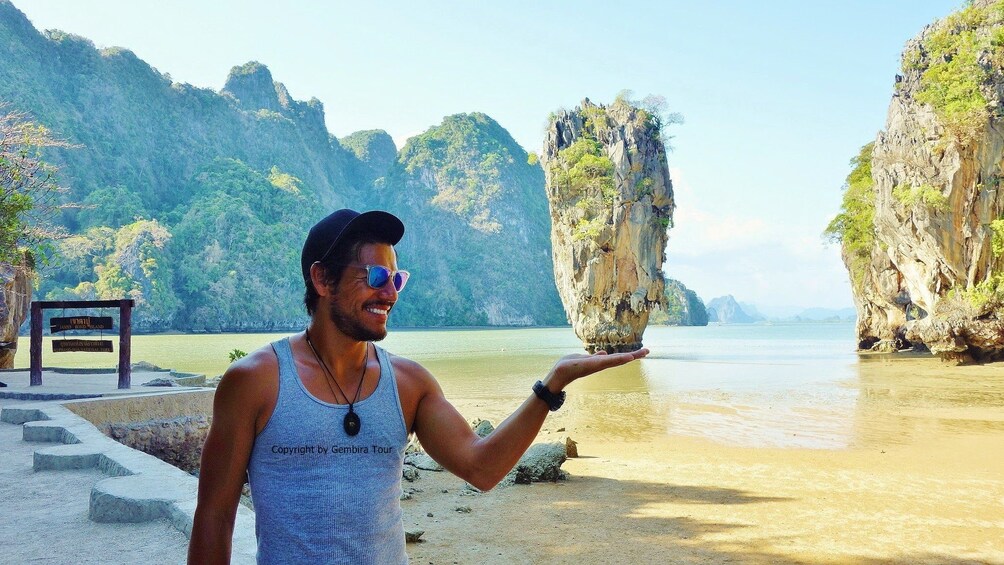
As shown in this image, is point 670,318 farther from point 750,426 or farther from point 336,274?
point 336,274

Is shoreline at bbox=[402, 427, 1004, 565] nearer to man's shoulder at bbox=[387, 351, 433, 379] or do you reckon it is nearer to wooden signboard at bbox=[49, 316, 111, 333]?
man's shoulder at bbox=[387, 351, 433, 379]

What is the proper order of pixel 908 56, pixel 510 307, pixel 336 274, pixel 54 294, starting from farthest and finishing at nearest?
pixel 510 307
pixel 54 294
pixel 908 56
pixel 336 274

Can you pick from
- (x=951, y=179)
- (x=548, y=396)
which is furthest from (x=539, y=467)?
(x=951, y=179)

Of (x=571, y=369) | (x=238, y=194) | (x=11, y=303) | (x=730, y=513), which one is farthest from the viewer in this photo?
(x=238, y=194)

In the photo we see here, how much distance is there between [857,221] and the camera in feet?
137

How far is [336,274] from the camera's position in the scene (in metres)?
1.81

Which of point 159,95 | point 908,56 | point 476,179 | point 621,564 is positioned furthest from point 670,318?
point 621,564

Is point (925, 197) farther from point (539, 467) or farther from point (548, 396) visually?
point (548, 396)

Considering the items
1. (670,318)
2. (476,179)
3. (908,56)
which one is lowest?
(670,318)

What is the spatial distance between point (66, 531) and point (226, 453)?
3493 millimetres

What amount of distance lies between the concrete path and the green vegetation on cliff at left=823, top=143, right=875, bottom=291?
4222 cm

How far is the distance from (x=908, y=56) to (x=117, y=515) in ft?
113

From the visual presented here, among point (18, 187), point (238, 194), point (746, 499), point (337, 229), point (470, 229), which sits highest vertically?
point (238, 194)

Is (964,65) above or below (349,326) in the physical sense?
above
